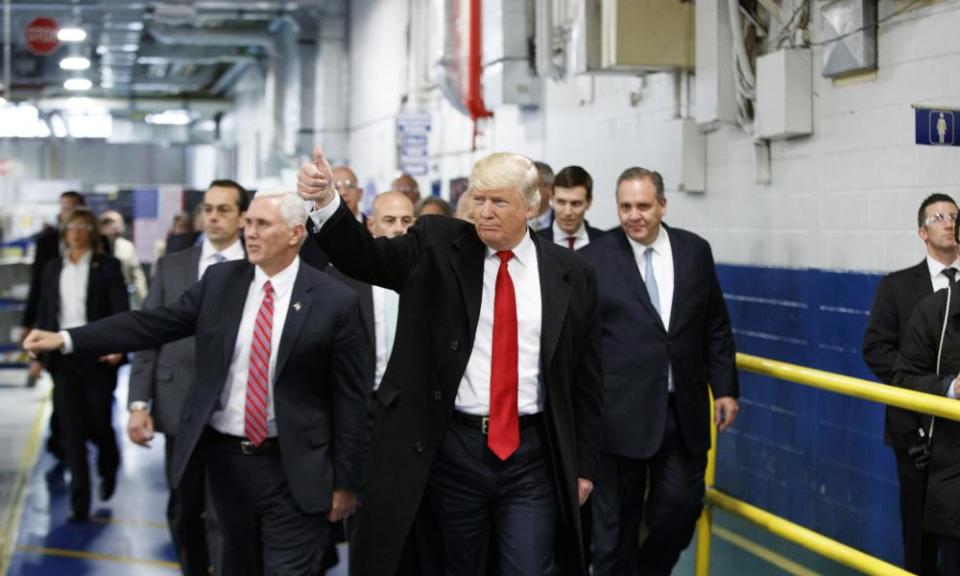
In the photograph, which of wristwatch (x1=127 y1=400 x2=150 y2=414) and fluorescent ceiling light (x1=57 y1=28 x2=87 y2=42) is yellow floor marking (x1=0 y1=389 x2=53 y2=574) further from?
fluorescent ceiling light (x1=57 y1=28 x2=87 y2=42)

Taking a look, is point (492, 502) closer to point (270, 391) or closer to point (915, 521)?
point (270, 391)

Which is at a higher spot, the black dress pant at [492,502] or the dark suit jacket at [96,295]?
the dark suit jacket at [96,295]

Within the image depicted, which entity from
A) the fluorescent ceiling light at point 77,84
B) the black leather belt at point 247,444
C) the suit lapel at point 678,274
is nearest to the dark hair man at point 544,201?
the suit lapel at point 678,274

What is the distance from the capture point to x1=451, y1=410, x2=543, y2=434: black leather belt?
4.14m

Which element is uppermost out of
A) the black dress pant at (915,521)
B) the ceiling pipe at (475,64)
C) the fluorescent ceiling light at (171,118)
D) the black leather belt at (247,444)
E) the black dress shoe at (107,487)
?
the fluorescent ceiling light at (171,118)

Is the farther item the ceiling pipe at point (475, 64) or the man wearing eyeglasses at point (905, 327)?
the ceiling pipe at point (475, 64)

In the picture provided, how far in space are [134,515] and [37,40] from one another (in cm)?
1217

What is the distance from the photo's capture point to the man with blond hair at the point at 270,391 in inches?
190

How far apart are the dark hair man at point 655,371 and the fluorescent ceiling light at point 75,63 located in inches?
936

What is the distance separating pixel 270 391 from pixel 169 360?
1602 mm

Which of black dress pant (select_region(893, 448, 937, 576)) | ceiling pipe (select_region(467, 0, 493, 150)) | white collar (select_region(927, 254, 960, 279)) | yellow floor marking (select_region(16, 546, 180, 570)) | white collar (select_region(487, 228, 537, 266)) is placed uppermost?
ceiling pipe (select_region(467, 0, 493, 150))

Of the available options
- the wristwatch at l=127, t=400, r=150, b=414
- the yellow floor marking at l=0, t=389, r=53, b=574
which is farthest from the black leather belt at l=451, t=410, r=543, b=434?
the yellow floor marking at l=0, t=389, r=53, b=574

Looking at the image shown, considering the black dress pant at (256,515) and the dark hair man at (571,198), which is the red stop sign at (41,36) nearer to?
the dark hair man at (571,198)

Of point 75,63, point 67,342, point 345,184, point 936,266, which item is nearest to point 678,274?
point 936,266
